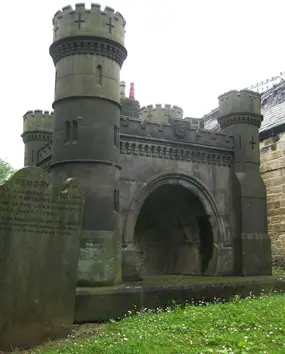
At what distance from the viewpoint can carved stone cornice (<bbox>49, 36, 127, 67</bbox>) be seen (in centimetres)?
1175

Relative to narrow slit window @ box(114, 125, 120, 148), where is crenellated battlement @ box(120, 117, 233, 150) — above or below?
above

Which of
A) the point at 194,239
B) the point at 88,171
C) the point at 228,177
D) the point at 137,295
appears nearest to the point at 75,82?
the point at 88,171

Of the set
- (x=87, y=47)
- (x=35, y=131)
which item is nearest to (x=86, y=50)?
(x=87, y=47)

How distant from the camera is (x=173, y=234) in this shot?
1775cm

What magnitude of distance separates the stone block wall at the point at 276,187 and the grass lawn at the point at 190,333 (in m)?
8.69

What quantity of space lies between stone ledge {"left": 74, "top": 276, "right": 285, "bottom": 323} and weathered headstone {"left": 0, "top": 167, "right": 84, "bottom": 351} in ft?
5.25

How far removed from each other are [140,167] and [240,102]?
4.60 metres

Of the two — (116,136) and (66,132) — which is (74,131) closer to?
(66,132)

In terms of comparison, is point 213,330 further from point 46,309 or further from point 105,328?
point 46,309

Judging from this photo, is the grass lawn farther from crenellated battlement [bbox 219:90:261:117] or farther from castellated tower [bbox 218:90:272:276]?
crenellated battlement [bbox 219:90:261:117]

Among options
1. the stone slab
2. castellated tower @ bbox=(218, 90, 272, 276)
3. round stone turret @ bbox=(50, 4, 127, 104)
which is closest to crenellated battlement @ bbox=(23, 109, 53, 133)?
round stone turret @ bbox=(50, 4, 127, 104)

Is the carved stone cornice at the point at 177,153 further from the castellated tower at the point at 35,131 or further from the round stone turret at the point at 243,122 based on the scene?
the castellated tower at the point at 35,131

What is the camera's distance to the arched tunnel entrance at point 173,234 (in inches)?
612

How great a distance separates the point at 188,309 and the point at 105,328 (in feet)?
7.22
